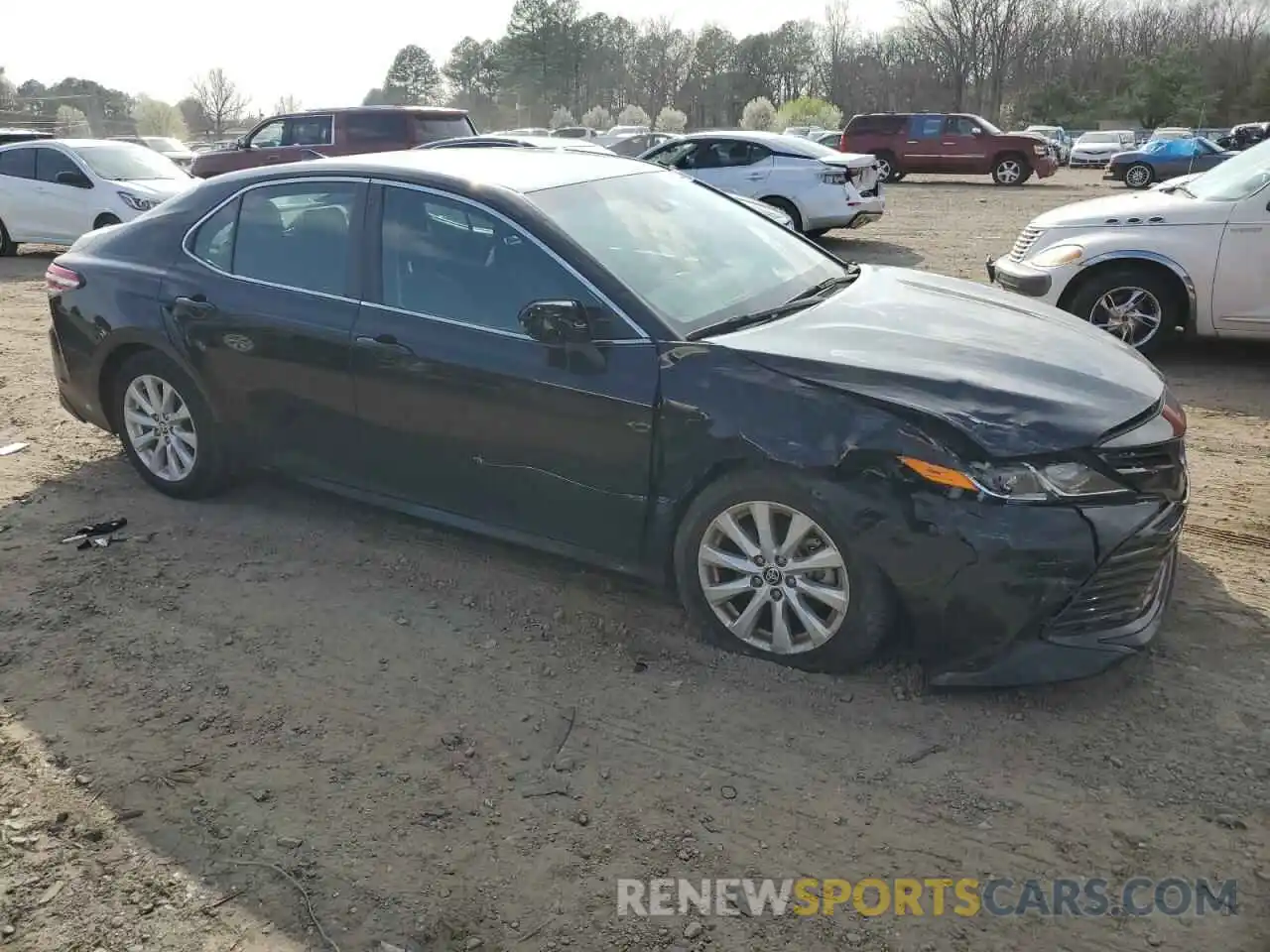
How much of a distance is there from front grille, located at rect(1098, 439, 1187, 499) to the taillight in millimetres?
4772

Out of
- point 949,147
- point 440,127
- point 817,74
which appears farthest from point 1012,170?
point 817,74

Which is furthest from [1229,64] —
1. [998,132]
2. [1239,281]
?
[1239,281]

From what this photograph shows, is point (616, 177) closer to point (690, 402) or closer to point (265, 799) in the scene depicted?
point (690, 402)

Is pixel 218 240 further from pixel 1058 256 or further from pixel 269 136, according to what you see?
pixel 269 136

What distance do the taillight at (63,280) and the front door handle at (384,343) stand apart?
1.94m

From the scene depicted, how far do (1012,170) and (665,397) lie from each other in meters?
25.4

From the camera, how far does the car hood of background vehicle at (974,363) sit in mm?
3223

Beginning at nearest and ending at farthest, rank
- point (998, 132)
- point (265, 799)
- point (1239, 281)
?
1. point (265, 799)
2. point (1239, 281)
3. point (998, 132)

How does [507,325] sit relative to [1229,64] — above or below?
below

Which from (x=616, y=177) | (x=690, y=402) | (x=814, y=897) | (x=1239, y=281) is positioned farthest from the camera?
(x=1239, y=281)

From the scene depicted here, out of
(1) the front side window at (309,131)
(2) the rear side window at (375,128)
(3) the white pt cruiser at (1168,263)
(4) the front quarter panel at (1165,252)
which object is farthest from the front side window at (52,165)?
(4) the front quarter panel at (1165,252)

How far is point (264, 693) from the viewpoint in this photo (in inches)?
140

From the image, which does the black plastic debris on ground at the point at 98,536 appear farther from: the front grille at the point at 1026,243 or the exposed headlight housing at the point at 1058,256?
the front grille at the point at 1026,243

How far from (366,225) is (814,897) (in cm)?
315
